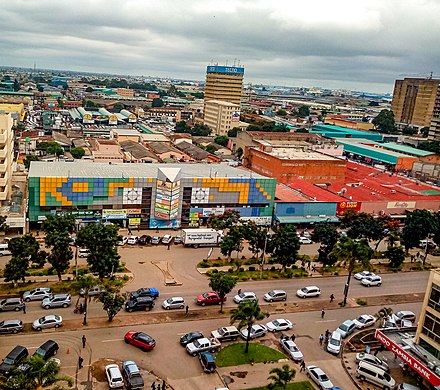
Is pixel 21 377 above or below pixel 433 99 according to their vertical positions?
below

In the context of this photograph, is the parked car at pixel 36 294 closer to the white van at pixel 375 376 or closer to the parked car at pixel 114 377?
the parked car at pixel 114 377

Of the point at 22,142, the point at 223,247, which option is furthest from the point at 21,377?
the point at 22,142

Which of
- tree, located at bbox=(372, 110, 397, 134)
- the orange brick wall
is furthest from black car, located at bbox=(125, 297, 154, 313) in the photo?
tree, located at bbox=(372, 110, 397, 134)

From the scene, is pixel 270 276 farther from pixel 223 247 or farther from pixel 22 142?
pixel 22 142

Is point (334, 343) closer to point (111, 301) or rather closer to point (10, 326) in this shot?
point (111, 301)

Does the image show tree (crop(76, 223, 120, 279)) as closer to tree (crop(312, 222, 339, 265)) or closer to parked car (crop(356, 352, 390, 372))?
parked car (crop(356, 352, 390, 372))

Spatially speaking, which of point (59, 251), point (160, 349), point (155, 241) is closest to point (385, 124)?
point (155, 241)

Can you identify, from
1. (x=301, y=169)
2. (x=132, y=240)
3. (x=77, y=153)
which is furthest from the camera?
(x=77, y=153)
